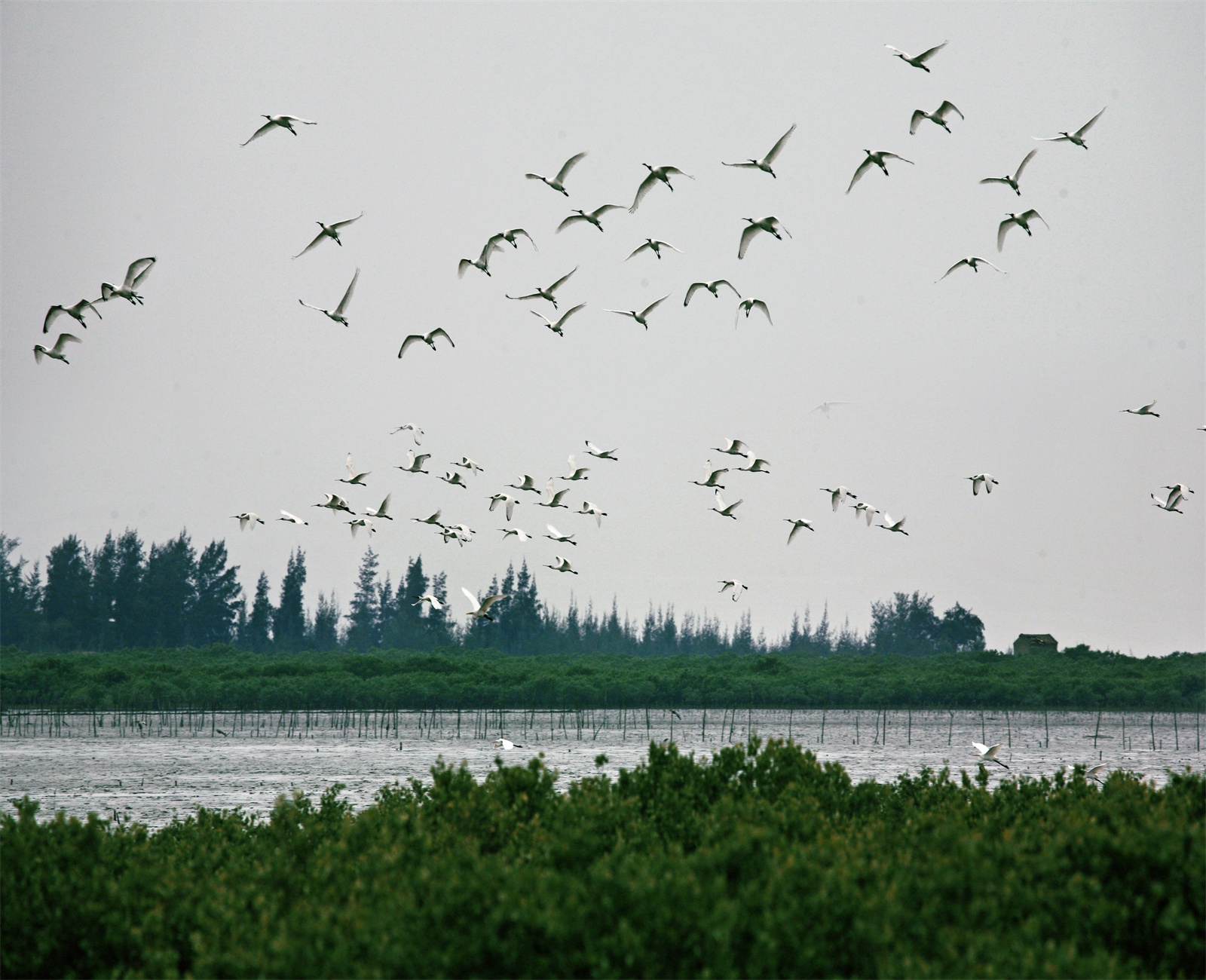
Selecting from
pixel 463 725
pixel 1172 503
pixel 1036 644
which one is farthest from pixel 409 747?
pixel 1036 644

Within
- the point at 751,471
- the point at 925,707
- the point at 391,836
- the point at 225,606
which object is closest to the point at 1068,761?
the point at 751,471

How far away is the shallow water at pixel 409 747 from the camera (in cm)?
5944

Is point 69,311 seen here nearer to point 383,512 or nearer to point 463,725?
point 383,512

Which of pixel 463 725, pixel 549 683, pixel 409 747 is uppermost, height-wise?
pixel 549 683

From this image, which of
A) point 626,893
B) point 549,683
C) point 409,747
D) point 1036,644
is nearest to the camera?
point 626,893

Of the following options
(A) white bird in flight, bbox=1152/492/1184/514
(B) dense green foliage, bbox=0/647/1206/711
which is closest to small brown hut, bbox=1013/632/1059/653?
(B) dense green foliage, bbox=0/647/1206/711

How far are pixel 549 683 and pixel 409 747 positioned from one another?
41.8 metres

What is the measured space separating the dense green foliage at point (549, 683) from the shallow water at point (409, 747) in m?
1.93

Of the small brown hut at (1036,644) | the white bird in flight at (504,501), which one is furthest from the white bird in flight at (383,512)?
the small brown hut at (1036,644)

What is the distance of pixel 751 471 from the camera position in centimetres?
3712

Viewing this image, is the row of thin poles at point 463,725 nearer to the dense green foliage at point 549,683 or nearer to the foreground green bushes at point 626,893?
the dense green foliage at point 549,683

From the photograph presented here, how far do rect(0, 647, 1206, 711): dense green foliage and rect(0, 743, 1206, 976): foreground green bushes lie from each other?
99.2m

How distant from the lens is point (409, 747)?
8631 centimetres

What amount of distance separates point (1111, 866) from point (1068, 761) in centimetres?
6846
